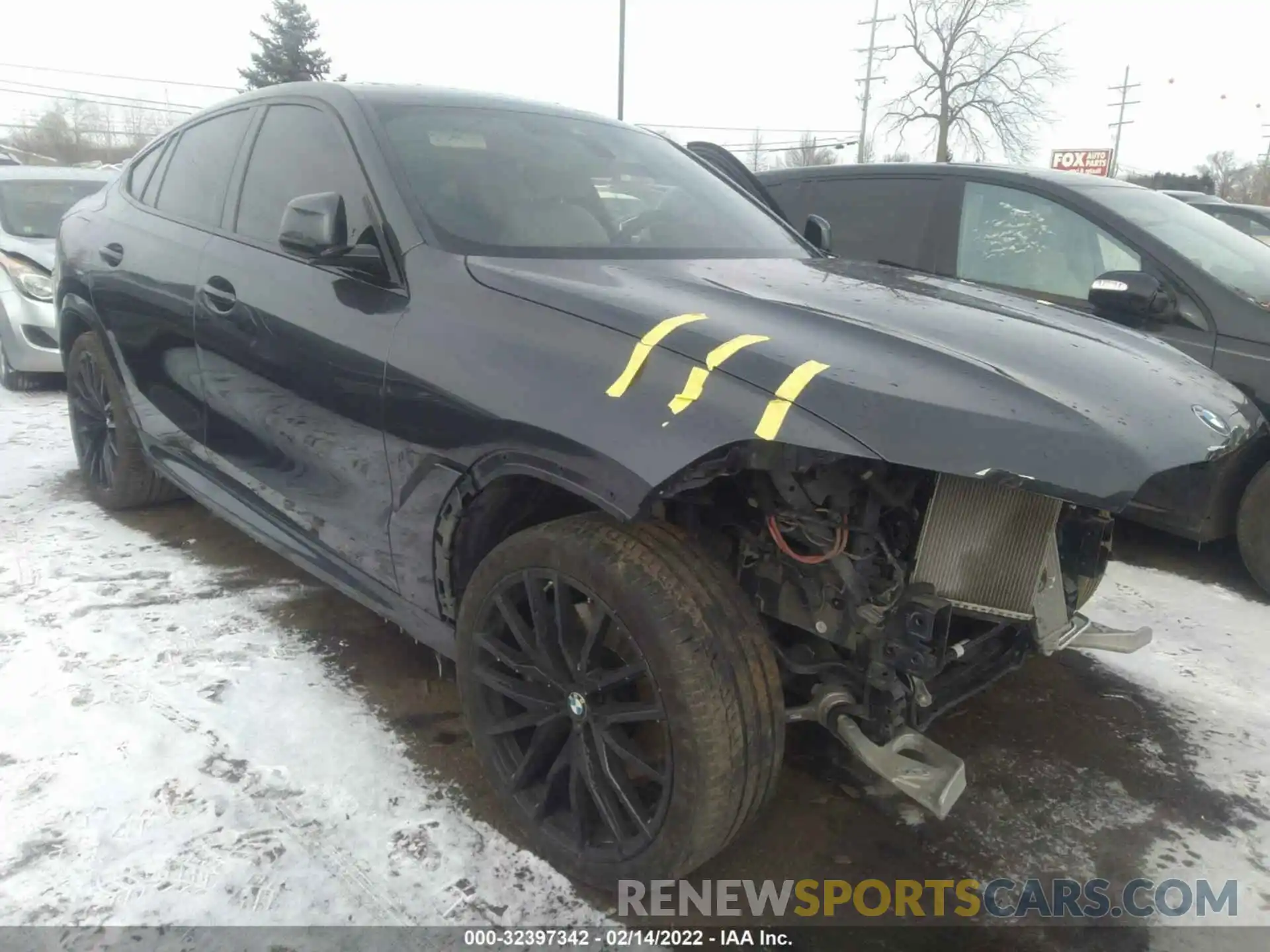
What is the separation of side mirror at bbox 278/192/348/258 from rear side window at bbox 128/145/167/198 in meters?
2.00

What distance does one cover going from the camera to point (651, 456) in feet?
5.60

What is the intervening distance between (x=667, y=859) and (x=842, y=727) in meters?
0.47

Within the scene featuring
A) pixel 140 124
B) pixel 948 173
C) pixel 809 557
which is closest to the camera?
pixel 809 557

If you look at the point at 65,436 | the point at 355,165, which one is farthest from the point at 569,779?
the point at 65,436

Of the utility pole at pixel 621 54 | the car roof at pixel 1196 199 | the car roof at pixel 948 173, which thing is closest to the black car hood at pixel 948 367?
the car roof at pixel 948 173

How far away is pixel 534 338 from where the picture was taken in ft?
6.52

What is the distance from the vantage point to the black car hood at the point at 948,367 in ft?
5.00

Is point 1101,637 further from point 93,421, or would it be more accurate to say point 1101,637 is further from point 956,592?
point 93,421

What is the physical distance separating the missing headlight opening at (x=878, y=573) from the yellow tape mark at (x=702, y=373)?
0.13 metres

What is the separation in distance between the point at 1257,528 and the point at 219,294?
4145 millimetres

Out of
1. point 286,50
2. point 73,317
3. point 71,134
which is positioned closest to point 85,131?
point 71,134

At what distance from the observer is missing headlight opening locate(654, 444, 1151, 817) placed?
1.81 m

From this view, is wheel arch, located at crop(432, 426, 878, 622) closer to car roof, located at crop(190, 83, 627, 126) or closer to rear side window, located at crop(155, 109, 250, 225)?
car roof, located at crop(190, 83, 627, 126)

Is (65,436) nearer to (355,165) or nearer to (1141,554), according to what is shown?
(355,165)
